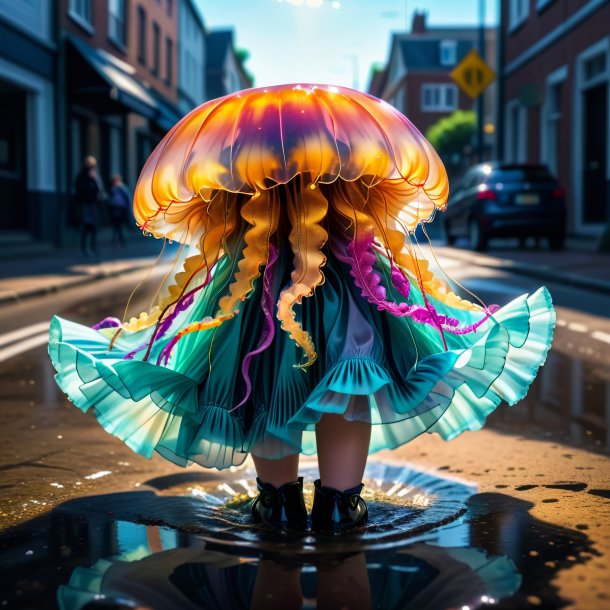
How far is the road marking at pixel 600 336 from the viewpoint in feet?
23.3

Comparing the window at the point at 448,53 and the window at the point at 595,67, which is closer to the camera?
the window at the point at 595,67

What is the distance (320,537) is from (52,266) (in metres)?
12.4

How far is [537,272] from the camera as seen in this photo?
1280 cm

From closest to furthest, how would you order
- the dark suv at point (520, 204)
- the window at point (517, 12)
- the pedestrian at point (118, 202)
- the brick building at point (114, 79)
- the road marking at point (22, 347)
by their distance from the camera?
the road marking at point (22, 347)
the dark suv at point (520, 204)
the pedestrian at point (118, 202)
the brick building at point (114, 79)
the window at point (517, 12)

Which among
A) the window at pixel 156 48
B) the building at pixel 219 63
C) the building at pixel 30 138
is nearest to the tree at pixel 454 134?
the building at pixel 219 63

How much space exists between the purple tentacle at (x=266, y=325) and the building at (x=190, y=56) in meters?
35.4

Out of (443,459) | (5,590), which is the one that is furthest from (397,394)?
(443,459)

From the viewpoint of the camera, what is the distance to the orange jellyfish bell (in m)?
2.46

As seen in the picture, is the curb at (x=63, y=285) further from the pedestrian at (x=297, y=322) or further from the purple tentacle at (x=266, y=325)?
the purple tentacle at (x=266, y=325)

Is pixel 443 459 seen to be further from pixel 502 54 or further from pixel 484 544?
pixel 502 54

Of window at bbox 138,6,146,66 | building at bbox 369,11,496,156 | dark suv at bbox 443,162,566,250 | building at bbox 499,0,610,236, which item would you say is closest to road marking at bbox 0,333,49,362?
dark suv at bbox 443,162,566,250

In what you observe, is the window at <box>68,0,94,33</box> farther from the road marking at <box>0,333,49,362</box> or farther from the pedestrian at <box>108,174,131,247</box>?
the road marking at <box>0,333,49,362</box>

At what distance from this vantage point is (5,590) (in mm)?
2094

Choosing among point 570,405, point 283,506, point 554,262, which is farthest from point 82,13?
point 283,506
